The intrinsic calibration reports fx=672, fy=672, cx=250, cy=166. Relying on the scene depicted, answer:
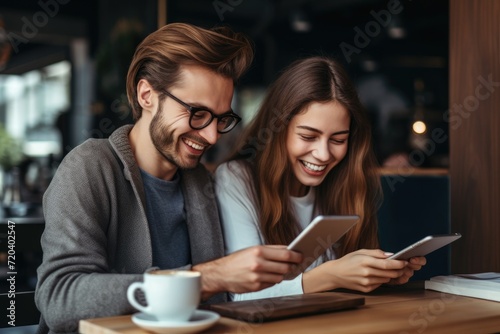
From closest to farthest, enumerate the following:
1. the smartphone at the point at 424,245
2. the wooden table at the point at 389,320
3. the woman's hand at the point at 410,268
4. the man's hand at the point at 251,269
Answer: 1. the wooden table at the point at 389,320
2. the man's hand at the point at 251,269
3. the smartphone at the point at 424,245
4. the woman's hand at the point at 410,268

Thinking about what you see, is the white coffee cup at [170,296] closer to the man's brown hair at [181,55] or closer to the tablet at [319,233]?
the tablet at [319,233]

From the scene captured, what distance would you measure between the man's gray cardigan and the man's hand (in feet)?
0.61

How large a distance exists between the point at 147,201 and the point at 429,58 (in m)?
5.89

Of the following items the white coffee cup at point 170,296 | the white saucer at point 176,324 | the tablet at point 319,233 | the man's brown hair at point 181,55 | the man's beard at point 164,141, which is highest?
the man's brown hair at point 181,55

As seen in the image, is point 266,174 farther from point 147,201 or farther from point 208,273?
point 208,273

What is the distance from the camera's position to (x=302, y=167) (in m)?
2.27

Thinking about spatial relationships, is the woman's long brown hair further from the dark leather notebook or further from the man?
the dark leather notebook

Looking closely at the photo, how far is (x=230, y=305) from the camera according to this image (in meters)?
1.47

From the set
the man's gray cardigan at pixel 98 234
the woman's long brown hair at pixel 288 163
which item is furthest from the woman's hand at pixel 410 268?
the man's gray cardigan at pixel 98 234

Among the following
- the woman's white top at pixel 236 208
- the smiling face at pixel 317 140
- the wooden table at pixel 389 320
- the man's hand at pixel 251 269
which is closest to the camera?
the wooden table at pixel 389 320

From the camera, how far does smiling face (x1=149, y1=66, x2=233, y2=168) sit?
6.11ft

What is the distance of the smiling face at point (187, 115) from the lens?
1862 millimetres

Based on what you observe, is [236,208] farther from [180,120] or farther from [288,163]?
[180,120]

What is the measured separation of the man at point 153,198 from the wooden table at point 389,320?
0.46 ft
